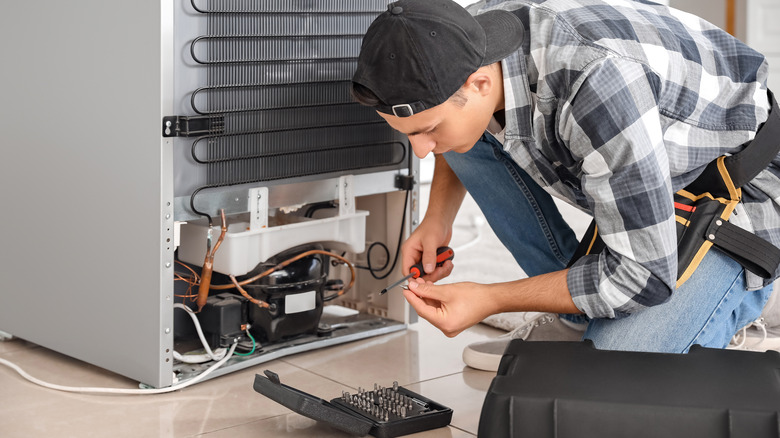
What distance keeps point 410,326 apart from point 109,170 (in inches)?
29.3

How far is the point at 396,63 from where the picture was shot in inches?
44.9

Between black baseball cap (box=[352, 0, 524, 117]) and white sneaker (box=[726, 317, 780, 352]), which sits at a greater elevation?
black baseball cap (box=[352, 0, 524, 117])

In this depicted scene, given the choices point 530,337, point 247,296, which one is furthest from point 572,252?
point 247,296

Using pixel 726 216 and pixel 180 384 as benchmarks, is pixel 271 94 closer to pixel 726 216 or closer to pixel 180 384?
pixel 180 384

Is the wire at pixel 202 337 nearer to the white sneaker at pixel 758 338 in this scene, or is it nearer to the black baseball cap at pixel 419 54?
the black baseball cap at pixel 419 54

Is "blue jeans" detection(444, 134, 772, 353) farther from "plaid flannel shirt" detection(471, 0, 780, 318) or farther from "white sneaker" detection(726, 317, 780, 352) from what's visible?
"white sneaker" detection(726, 317, 780, 352)

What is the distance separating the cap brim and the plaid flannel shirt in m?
0.02

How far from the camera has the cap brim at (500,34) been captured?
1203mm

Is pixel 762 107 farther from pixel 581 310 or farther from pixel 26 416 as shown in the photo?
pixel 26 416

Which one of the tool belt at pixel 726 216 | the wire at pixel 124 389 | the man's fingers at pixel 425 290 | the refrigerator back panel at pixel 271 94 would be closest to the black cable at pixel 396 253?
the refrigerator back panel at pixel 271 94

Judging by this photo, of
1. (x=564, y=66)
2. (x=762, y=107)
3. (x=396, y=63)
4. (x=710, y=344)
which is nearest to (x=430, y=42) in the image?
(x=396, y=63)

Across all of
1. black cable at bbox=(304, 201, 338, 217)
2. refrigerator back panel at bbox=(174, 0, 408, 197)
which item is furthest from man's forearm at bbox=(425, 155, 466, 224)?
black cable at bbox=(304, 201, 338, 217)

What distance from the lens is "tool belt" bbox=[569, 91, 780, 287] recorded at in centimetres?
133

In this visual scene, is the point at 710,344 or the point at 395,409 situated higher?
the point at 710,344
